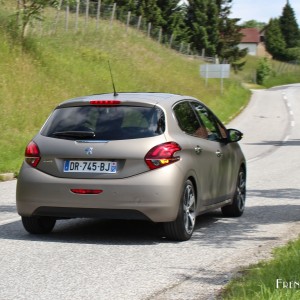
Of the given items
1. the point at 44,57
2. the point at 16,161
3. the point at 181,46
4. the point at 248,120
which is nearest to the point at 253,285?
the point at 16,161

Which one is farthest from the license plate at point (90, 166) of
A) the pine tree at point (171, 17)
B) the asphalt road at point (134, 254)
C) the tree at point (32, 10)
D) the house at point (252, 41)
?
the house at point (252, 41)

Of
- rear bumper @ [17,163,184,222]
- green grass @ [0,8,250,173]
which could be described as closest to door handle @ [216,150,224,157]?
rear bumper @ [17,163,184,222]

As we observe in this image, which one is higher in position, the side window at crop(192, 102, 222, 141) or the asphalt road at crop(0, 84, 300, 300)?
the side window at crop(192, 102, 222, 141)

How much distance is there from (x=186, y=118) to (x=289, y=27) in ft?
532

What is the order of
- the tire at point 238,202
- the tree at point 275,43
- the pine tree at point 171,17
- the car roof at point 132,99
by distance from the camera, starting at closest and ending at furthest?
the car roof at point 132,99 → the tire at point 238,202 → the pine tree at point 171,17 → the tree at point 275,43

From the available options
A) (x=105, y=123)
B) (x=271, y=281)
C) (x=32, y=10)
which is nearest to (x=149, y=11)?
(x=32, y=10)

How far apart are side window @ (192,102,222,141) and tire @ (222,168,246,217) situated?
922 millimetres

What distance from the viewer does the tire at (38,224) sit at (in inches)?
355

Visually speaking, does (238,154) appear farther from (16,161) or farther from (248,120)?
(248,120)

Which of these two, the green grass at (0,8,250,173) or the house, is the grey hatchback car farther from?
the house

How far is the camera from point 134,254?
26.1ft

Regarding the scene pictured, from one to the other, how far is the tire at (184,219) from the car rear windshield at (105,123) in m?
0.73

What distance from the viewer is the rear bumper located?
A: 833 cm

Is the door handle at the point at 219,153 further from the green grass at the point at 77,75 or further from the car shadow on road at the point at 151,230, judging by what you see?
the green grass at the point at 77,75
